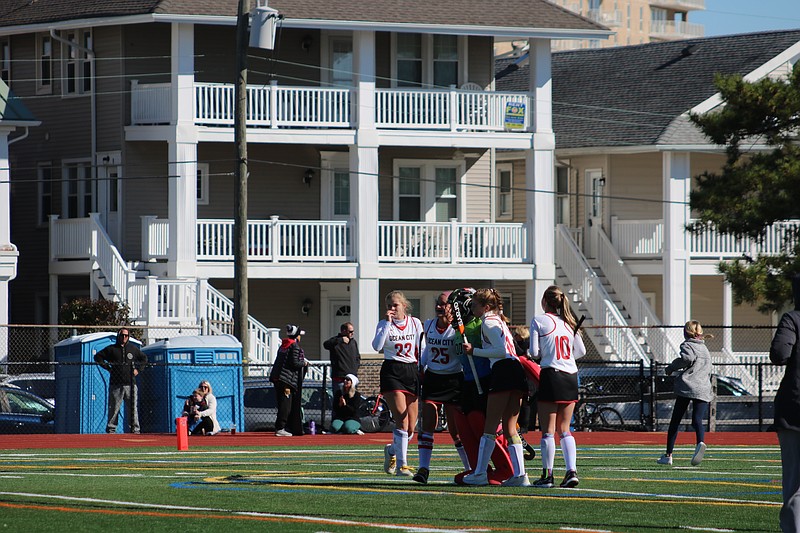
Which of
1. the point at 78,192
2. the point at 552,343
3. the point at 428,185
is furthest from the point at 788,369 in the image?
→ the point at 78,192

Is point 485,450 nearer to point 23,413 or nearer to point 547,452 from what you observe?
point 547,452

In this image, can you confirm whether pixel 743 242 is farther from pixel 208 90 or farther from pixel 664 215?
pixel 208 90

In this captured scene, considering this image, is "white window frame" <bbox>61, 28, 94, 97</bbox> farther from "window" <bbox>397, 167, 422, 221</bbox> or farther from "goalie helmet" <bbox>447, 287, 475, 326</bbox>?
"goalie helmet" <bbox>447, 287, 475, 326</bbox>

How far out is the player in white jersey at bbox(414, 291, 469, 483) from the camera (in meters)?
13.8

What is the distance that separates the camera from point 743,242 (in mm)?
40469

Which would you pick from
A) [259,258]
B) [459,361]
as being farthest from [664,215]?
[459,361]

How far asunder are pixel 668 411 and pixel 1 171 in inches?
640

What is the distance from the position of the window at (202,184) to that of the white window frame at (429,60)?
5185 mm

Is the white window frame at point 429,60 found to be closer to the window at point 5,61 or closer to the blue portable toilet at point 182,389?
the window at point 5,61

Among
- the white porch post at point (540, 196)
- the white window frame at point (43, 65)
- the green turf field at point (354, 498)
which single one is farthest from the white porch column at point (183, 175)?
the green turf field at point (354, 498)

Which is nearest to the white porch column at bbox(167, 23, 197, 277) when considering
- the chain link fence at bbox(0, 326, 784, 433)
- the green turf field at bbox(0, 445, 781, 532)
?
the chain link fence at bbox(0, 326, 784, 433)

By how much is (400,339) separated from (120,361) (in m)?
11.7

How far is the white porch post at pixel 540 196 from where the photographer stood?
36.8 meters

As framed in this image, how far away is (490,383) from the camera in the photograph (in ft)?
44.3
